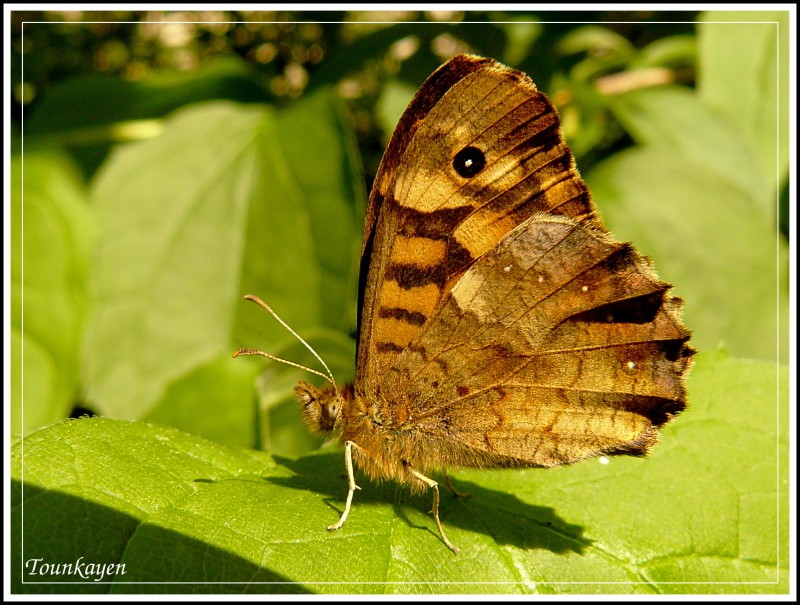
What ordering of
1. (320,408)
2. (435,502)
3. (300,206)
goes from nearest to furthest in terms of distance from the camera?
(435,502)
(320,408)
(300,206)

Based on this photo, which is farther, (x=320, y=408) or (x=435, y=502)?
→ (x=320, y=408)

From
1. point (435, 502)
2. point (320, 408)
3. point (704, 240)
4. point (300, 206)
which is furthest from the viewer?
point (300, 206)

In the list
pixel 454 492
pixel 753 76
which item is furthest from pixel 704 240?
pixel 454 492

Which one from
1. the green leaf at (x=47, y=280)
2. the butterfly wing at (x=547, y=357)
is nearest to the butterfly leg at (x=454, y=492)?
the butterfly wing at (x=547, y=357)

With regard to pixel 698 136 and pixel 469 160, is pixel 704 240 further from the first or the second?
pixel 469 160

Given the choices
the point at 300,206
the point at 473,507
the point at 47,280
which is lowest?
the point at 473,507

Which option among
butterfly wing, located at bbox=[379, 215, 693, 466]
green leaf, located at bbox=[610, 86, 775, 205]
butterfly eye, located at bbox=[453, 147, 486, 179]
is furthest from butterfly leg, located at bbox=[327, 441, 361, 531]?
green leaf, located at bbox=[610, 86, 775, 205]
